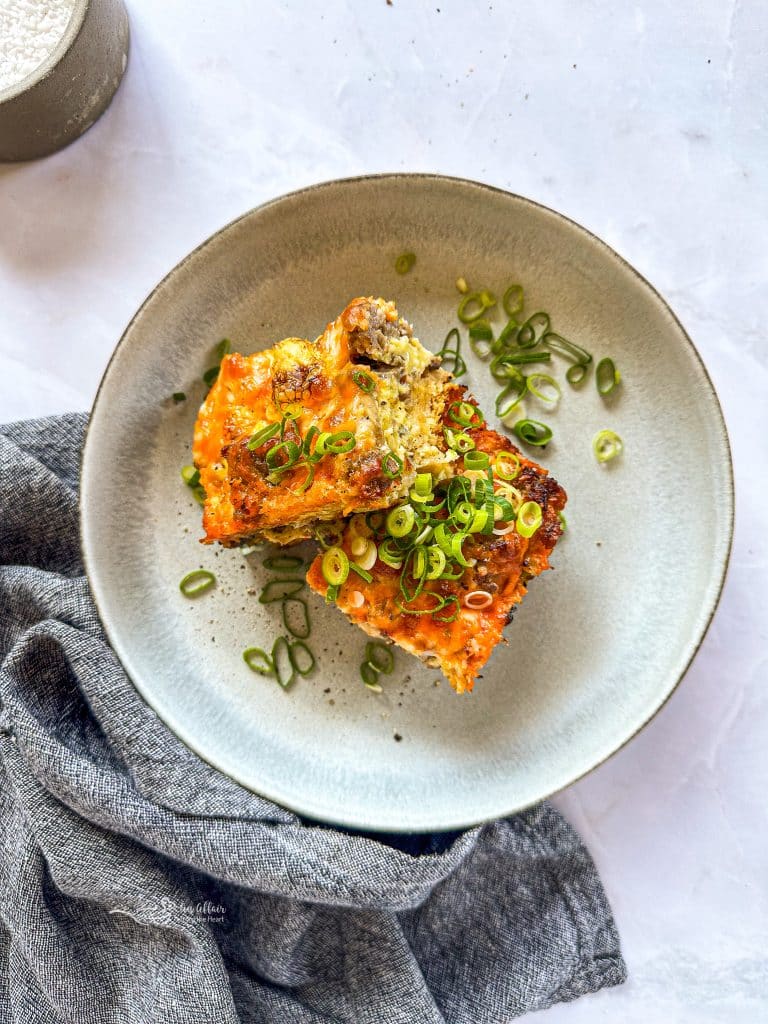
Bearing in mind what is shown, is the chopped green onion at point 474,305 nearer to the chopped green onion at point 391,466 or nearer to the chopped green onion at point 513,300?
the chopped green onion at point 513,300

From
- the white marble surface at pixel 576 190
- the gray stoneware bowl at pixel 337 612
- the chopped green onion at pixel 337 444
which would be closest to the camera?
the chopped green onion at pixel 337 444

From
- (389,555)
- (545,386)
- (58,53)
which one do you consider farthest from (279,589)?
(58,53)

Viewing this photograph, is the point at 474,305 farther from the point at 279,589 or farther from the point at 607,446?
the point at 279,589

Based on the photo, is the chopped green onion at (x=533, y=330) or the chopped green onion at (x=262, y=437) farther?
the chopped green onion at (x=533, y=330)

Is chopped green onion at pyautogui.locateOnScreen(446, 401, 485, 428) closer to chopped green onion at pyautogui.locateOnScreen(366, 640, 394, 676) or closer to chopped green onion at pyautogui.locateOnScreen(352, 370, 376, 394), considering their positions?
chopped green onion at pyautogui.locateOnScreen(352, 370, 376, 394)

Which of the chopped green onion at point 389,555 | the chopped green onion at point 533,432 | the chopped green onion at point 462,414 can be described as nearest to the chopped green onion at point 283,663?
the chopped green onion at point 389,555

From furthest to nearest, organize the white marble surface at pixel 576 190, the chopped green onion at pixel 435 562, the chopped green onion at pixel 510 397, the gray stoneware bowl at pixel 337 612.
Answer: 1. the white marble surface at pixel 576 190
2. the chopped green onion at pixel 510 397
3. the gray stoneware bowl at pixel 337 612
4. the chopped green onion at pixel 435 562

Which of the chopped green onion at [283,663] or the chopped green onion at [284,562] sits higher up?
the chopped green onion at [284,562]

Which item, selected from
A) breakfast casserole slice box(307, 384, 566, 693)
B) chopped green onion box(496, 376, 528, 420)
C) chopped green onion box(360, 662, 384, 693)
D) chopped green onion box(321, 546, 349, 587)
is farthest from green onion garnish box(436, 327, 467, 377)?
chopped green onion box(360, 662, 384, 693)
